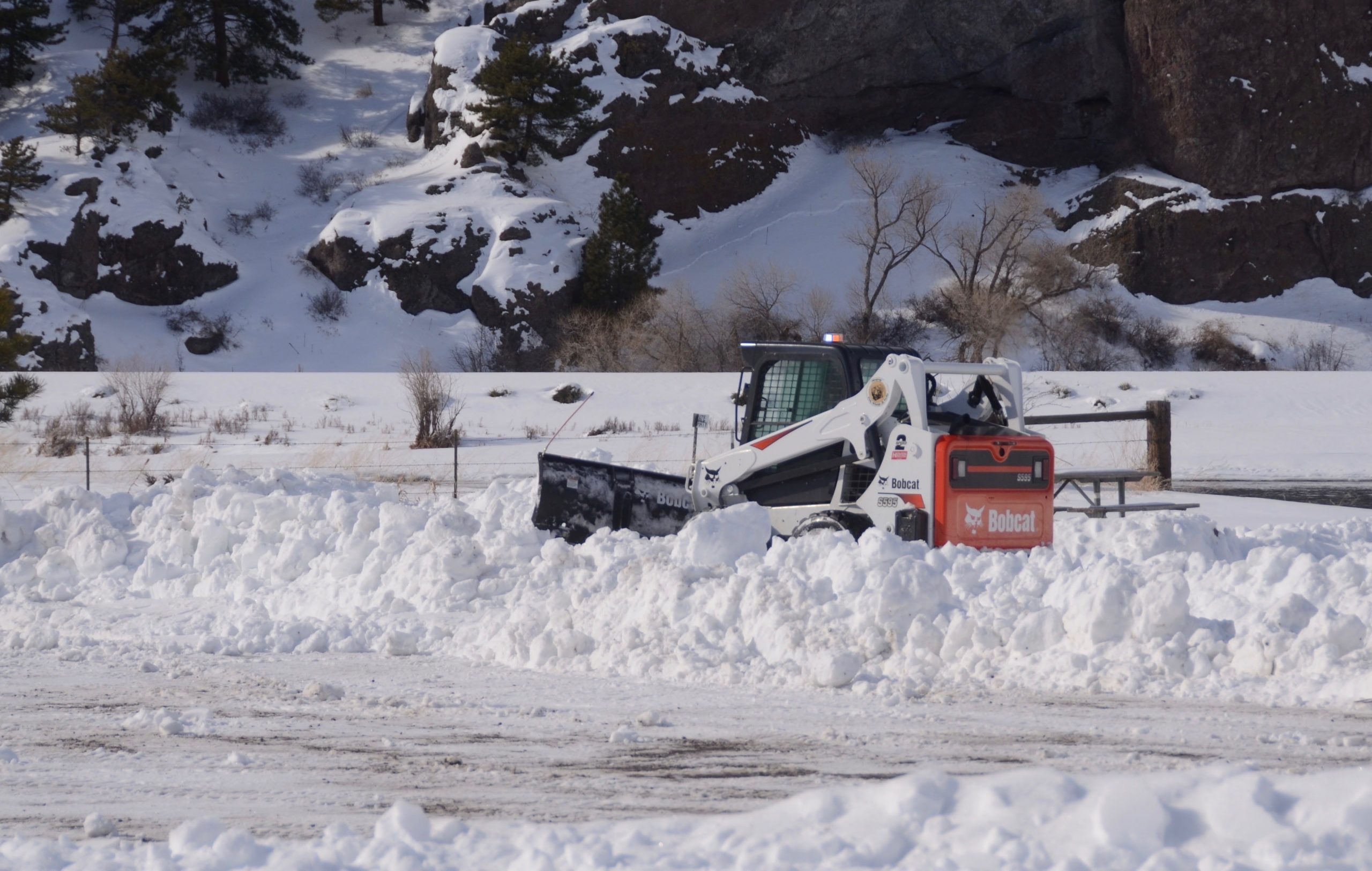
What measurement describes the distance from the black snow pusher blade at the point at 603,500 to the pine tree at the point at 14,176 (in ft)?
139

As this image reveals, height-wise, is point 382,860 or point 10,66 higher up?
point 10,66

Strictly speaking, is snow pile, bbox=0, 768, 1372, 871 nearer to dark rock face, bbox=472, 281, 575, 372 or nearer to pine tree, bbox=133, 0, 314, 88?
dark rock face, bbox=472, 281, 575, 372

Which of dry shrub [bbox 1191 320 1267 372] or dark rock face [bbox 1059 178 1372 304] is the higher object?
dark rock face [bbox 1059 178 1372 304]

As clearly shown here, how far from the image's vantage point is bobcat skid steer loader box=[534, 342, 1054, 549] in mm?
9180

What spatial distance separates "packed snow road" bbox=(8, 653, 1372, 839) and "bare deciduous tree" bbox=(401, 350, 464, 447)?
57.3 feet

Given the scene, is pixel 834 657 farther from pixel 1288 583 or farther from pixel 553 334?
pixel 553 334

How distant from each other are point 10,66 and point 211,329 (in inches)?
755

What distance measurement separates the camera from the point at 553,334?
44125mm

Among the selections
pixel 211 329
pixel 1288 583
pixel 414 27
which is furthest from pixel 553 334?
pixel 1288 583

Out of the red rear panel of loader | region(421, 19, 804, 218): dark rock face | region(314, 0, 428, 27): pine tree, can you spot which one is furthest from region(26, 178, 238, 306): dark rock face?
the red rear panel of loader

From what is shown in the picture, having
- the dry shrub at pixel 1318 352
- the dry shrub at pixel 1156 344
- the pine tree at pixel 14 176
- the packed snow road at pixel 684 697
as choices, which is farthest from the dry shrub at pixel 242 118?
the packed snow road at pixel 684 697

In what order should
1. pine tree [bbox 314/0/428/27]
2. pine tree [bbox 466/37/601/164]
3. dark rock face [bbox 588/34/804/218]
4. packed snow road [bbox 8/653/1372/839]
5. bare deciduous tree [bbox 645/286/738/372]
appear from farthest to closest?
pine tree [bbox 314/0/428/27] < dark rock face [bbox 588/34/804/218] < pine tree [bbox 466/37/601/164] < bare deciduous tree [bbox 645/286/738/372] < packed snow road [bbox 8/653/1372/839]

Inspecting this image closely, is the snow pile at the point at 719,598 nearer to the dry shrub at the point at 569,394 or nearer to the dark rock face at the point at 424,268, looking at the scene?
the dry shrub at the point at 569,394

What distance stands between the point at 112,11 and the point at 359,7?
38.5 feet
